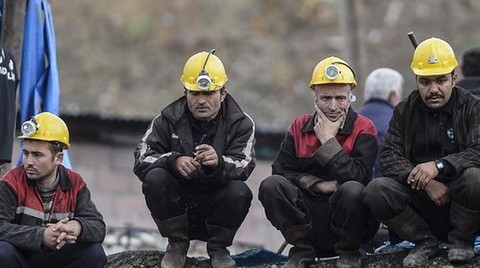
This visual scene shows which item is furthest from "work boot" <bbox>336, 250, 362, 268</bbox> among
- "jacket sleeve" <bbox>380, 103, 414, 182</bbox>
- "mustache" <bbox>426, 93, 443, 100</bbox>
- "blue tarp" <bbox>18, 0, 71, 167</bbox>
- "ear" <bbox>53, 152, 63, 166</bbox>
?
"blue tarp" <bbox>18, 0, 71, 167</bbox>

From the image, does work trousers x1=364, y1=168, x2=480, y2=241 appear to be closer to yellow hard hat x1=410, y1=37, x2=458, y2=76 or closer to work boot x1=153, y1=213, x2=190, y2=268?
yellow hard hat x1=410, y1=37, x2=458, y2=76

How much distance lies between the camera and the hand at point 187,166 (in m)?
7.88

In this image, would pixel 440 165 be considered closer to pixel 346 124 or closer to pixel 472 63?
pixel 346 124

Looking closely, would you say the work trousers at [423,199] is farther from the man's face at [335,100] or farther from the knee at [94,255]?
the knee at [94,255]

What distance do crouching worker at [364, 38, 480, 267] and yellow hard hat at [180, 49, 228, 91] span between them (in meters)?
1.22

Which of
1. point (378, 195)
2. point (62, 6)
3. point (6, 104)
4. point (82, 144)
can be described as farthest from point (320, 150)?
point (62, 6)

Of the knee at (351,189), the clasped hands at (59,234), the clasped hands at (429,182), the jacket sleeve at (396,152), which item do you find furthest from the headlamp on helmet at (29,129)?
the clasped hands at (429,182)

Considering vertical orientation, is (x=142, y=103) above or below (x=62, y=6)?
below

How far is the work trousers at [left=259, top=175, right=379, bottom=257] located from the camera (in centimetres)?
788

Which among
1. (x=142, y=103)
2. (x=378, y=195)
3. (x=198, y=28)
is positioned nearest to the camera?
(x=378, y=195)

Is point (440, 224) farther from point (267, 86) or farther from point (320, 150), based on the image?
point (267, 86)

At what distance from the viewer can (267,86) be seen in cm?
2388

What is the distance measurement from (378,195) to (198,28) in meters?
18.0

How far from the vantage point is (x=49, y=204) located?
7.95m
